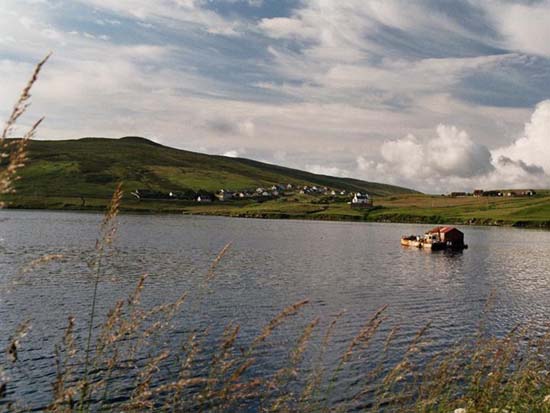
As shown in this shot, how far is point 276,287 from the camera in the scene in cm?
5059

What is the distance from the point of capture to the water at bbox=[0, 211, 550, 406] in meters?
32.3

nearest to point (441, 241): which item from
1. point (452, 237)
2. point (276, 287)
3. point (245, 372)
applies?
point (452, 237)

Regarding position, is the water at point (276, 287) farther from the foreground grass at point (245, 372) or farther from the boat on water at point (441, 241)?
the boat on water at point (441, 241)

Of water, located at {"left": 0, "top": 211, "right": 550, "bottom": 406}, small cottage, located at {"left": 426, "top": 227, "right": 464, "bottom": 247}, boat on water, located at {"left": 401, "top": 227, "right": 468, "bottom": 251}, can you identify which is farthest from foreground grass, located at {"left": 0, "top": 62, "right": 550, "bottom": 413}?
small cottage, located at {"left": 426, "top": 227, "right": 464, "bottom": 247}

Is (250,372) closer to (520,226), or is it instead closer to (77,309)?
(77,309)

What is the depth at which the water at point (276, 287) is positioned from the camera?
32.3 meters

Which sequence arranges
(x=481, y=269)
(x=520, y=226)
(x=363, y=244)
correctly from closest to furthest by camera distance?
(x=481, y=269), (x=363, y=244), (x=520, y=226)

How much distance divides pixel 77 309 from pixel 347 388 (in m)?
22.1

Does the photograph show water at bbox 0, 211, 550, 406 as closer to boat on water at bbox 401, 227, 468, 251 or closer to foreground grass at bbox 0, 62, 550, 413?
foreground grass at bbox 0, 62, 550, 413

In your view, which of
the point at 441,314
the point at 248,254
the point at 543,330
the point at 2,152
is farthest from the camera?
the point at 248,254

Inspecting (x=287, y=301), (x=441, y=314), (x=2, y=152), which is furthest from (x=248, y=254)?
(x=2, y=152)

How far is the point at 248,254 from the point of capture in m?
79.5

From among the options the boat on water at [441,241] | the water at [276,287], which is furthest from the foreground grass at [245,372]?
the boat on water at [441,241]

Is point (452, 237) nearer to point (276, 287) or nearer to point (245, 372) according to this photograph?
point (276, 287)
